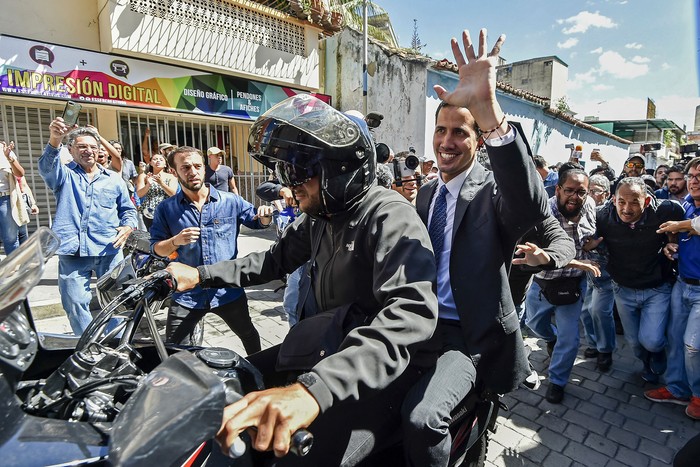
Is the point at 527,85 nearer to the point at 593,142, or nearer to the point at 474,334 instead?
the point at 593,142

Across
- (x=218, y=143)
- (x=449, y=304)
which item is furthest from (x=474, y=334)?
(x=218, y=143)

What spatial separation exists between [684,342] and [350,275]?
10.9 ft

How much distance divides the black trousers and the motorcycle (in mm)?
1338

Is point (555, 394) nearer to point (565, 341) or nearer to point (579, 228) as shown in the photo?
point (565, 341)

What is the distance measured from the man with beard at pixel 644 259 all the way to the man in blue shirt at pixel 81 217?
4533mm

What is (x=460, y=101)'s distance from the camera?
5.30 feet

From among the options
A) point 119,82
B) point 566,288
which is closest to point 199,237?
point 566,288

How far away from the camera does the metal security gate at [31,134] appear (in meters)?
8.28

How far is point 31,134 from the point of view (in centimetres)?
872

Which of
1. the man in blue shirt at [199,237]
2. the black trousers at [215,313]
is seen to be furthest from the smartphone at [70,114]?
the black trousers at [215,313]

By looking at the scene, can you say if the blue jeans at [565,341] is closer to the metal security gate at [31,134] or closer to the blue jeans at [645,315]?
the blue jeans at [645,315]

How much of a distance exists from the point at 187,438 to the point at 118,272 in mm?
1256

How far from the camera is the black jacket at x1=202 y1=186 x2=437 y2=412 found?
124cm

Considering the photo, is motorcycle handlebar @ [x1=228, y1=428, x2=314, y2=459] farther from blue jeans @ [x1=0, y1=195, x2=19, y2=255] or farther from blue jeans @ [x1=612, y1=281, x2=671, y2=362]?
blue jeans @ [x1=0, y1=195, x2=19, y2=255]
